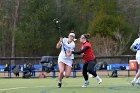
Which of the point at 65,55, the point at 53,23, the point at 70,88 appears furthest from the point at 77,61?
the point at 53,23

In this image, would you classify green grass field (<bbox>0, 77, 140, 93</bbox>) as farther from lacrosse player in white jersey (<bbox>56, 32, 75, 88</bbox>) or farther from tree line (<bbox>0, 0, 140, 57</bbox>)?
tree line (<bbox>0, 0, 140, 57</bbox>)

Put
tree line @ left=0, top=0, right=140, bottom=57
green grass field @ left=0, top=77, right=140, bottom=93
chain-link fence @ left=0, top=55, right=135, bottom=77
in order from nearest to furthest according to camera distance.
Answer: green grass field @ left=0, top=77, right=140, bottom=93 < chain-link fence @ left=0, top=55, right=135, bottom=77 < tree line @ left=0, top=0, right=140, bottom=57

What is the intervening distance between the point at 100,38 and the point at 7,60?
1745 cm

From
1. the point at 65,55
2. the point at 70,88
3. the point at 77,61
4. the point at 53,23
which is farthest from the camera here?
the point at 53,23

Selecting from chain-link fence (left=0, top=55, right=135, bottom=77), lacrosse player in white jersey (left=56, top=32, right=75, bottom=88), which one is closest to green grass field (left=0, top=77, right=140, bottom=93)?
lacrosse player in white jersey (left=56, top=32, right=75, bottom=88)

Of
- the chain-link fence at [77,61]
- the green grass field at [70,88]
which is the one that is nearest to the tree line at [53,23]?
the chain-link fence at [77,61]

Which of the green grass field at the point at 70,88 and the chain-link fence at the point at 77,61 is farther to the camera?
the chain-link fence at the point at 77,61

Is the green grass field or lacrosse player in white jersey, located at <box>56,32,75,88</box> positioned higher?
lacrosse player in white jersey, located at <box>56,32,75,88</box>

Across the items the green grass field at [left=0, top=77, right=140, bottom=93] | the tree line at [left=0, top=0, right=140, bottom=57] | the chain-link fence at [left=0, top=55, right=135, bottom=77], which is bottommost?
the green grass field at [left=0, top=77, right=140, bottom=93]

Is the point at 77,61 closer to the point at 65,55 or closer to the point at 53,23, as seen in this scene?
the point at 65,55

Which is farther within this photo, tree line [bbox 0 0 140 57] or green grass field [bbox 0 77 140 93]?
tree line [bbox 0 0 140 57]

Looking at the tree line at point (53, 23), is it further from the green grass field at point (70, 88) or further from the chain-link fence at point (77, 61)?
the green grass field at point (70, 88)

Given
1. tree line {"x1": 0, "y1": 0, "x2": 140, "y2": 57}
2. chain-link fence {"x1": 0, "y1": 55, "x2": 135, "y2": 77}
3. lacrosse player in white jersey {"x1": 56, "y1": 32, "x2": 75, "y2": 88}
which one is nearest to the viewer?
lacrosse player in white jersey {"x1": 56, "y1": 32, "x2": 75, "y2": 88}

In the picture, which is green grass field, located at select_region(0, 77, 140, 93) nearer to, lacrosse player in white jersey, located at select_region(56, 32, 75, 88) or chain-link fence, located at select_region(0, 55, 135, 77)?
lacrosse player in white jersey, located at select_region(56, 32, 75, 88)
